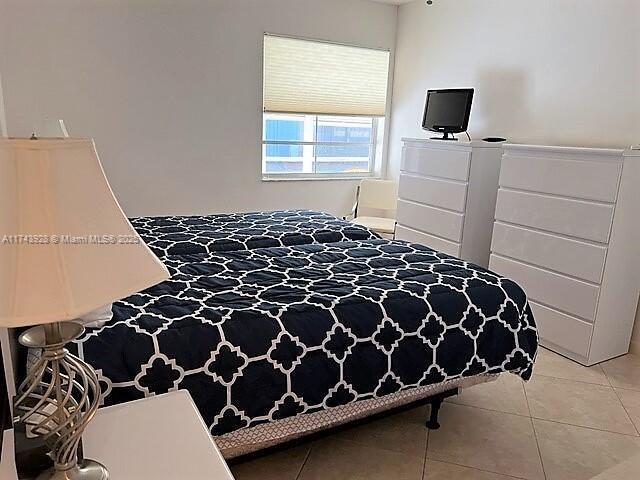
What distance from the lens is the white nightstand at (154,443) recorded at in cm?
99

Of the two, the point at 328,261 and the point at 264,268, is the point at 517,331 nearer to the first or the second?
the point at 328,261

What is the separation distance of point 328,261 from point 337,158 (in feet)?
9.40

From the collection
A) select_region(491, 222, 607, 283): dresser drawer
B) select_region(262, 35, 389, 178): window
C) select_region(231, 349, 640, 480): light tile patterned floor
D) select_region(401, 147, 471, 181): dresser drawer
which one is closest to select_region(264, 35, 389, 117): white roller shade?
select_region(262, 35, 389, 178): window

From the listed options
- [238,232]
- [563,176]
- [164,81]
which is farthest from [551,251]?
[164,81]

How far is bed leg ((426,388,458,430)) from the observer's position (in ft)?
7.20

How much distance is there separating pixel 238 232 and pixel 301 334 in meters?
1.31

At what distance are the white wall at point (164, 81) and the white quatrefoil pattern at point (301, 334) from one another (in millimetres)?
2000

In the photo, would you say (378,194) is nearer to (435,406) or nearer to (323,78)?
(323,78)

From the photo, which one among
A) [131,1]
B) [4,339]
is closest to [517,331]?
[4,339]

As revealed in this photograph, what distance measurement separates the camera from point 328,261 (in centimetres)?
247

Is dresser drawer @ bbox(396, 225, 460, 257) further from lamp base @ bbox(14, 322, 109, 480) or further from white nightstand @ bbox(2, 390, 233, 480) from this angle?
lamp base @ bbox(14, 322, 109, 480)

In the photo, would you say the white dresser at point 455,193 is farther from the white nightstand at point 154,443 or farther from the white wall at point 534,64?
the white nightstand at point 154,443

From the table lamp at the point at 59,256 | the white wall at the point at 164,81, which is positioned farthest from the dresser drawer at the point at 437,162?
the table lamp at the point at 59,256

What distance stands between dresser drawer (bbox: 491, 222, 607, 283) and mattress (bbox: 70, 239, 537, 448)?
34.8 inches
